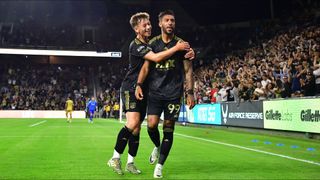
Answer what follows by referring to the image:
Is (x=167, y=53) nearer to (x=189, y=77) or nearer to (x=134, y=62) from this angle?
(x=189, y=77)

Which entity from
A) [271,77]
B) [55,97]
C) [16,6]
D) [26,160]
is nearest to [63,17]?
[16,6]

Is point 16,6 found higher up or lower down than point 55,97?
higher up

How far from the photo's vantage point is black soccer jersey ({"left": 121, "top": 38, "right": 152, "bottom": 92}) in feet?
19.8

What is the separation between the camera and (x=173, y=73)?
598 cm

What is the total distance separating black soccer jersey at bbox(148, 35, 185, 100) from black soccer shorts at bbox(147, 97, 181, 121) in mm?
62

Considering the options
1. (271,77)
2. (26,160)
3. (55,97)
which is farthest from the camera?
(55,97)

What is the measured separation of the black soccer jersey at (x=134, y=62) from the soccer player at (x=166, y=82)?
179 millimetres

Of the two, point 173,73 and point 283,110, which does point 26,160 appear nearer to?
point 173,73

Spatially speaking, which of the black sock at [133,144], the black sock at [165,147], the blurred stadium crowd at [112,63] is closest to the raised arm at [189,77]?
the black sock at [165,147]

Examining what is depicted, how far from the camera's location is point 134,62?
20.5ft

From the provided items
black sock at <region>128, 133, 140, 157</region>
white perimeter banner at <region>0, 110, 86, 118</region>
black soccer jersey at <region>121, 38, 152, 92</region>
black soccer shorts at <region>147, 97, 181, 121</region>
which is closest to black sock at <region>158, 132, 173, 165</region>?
black soccer shorts at <region>147, 97, 181, 121</region>

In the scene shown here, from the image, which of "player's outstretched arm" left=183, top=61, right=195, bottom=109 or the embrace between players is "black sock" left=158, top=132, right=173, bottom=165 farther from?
"player's outstretched arm" left=183, top=61, right=195, bottom=109

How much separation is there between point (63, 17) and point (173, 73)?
47.2 metres

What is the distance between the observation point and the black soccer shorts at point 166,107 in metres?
5.88
